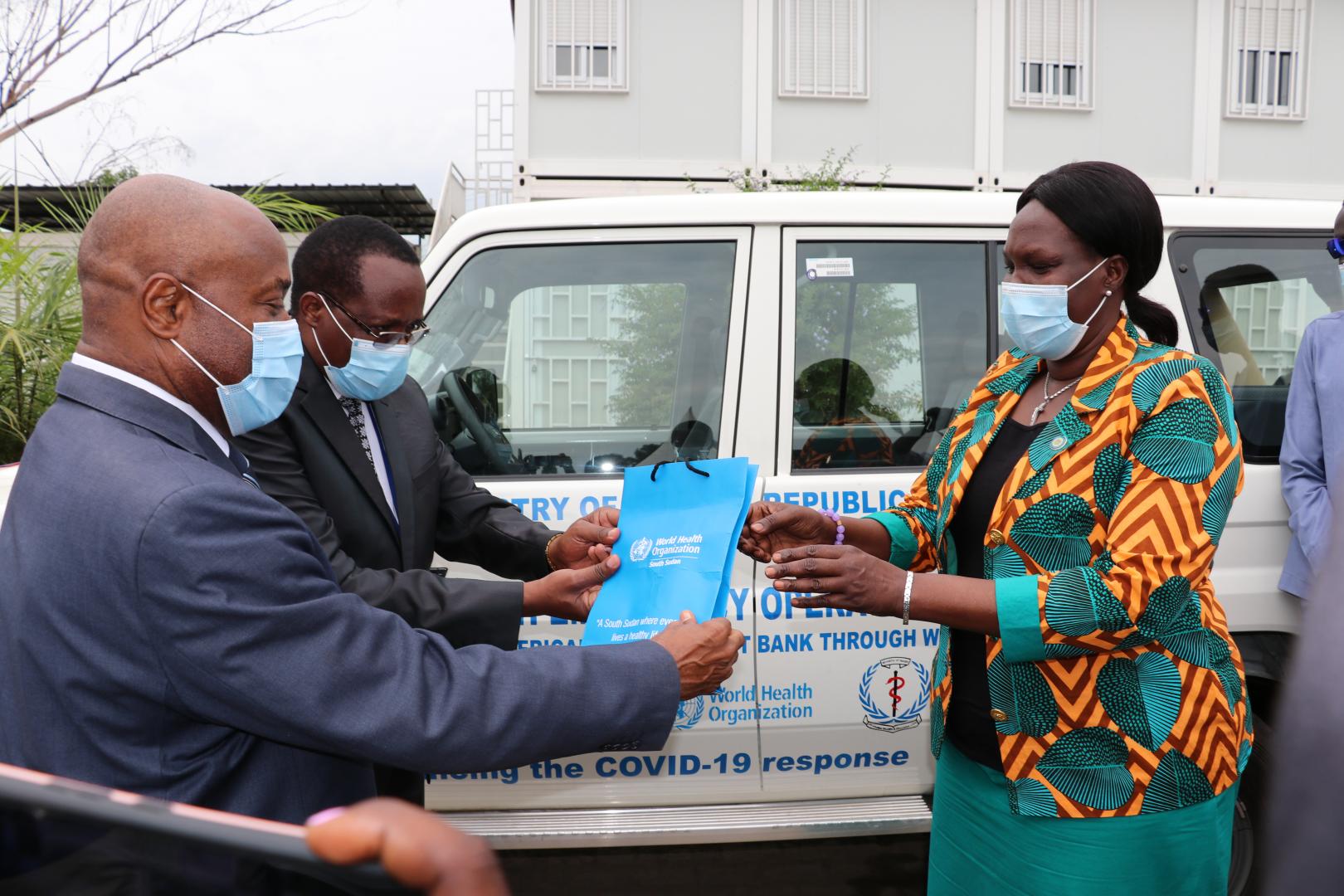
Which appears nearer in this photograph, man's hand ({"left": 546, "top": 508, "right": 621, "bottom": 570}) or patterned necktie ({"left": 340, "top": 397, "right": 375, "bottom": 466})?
man's hand ({"left": 546, "top": 508, "right": 621, "bottom": 570})

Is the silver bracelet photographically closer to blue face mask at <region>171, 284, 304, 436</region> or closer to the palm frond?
blue face mask at <region>171, 284, 304, 436</region>

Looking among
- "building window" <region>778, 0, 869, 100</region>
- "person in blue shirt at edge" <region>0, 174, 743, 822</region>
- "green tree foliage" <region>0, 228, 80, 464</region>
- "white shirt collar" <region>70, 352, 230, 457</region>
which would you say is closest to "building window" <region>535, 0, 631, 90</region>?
"building window" <region>778, 0, 869, 100</region>

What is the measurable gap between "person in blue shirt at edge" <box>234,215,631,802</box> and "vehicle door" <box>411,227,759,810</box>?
0.97 feet

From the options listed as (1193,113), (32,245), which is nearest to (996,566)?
(32,245)

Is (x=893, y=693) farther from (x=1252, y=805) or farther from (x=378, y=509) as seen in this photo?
(x=378, y=509)

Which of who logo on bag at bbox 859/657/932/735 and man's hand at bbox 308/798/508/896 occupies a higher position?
man's hand at bbox 308/798/508/896

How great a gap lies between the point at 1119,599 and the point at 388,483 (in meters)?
1.54

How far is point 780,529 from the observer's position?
7.16ft

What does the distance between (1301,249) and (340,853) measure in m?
3.32

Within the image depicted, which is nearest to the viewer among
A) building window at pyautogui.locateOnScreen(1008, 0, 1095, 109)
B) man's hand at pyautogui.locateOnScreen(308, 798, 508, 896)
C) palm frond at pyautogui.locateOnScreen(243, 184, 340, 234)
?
man's hand at pyautogui.locateOnScreen(308, 798, 508, 896)

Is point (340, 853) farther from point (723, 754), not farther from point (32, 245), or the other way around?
point (32, 245)

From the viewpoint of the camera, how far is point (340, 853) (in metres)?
0.72

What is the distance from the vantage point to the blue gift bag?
1829 mm

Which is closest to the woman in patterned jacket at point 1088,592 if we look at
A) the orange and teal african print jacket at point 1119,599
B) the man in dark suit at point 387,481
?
the orange and teal african print jacket at point 1119,599
